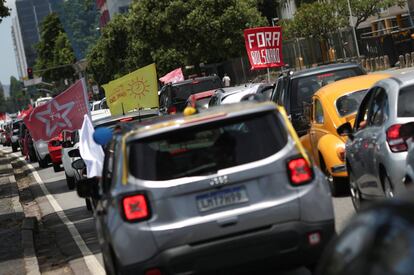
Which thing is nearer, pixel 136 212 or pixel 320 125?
pixel 136 212

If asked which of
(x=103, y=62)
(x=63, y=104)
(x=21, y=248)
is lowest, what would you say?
(x=21, y=248)

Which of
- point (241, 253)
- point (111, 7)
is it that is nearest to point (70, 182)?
point (241, 253)

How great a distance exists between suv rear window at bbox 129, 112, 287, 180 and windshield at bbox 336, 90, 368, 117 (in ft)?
20.2

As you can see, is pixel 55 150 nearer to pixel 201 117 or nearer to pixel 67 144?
pixel 67 144

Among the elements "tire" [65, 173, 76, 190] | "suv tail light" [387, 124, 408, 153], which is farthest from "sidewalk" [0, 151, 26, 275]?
"suv tail light" [387, 124, 408, 153]

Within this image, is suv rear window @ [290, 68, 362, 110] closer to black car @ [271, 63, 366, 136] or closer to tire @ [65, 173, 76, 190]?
black car @ [271, 63, 366, 136]

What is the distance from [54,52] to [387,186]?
520 ft

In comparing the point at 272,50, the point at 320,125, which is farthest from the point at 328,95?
the point at 272,50

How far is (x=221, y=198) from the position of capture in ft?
23.9

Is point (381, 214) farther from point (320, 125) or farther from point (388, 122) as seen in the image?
point (320, 125)

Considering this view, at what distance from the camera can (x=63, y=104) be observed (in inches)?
747

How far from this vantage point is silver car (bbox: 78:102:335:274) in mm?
7168

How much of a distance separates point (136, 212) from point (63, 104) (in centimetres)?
1197

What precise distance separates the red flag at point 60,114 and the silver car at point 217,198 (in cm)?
1088
